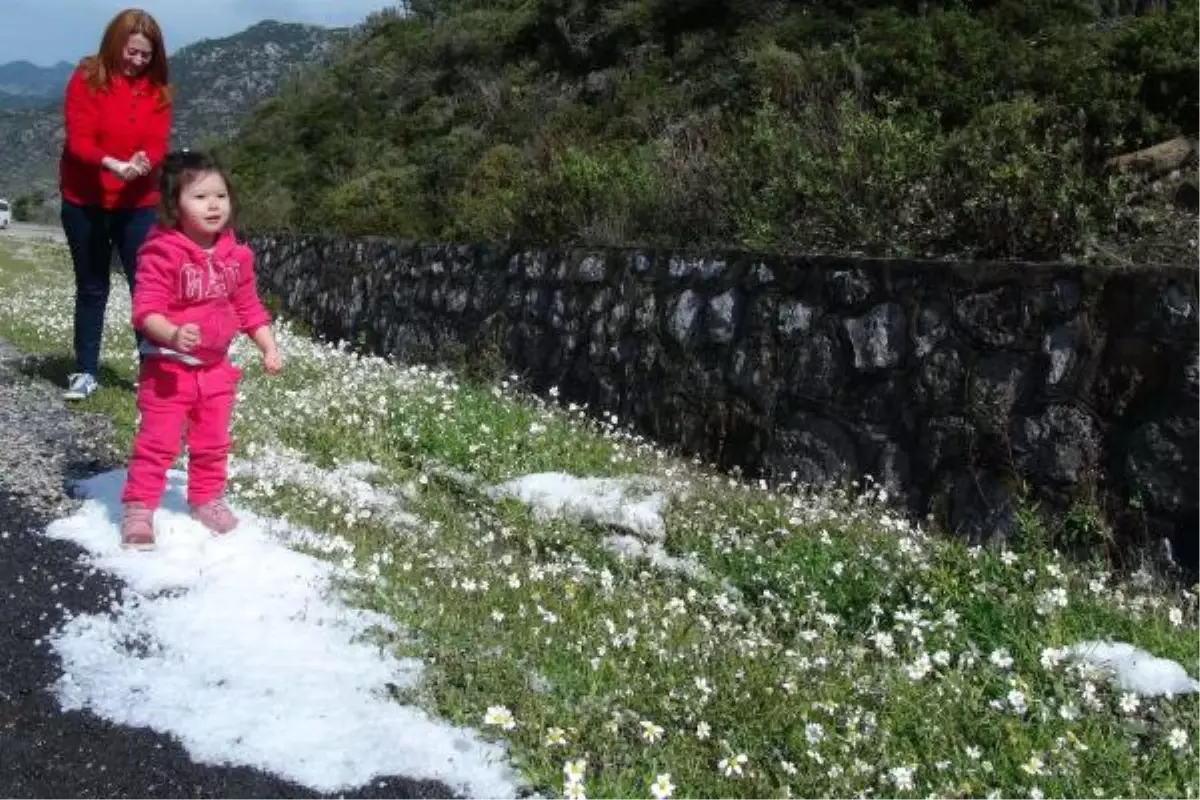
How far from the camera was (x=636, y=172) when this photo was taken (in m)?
9.84

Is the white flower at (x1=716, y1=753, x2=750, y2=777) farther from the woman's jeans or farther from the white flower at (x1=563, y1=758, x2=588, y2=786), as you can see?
the woman's jeans

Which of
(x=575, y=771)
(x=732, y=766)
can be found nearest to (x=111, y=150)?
(x=575, y=771)

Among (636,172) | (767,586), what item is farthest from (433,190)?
(767,586)

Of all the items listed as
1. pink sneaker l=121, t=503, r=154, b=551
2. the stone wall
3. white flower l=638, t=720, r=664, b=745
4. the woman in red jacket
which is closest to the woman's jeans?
the woman in red jacket

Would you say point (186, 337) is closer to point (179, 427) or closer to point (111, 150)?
point (179, 427)

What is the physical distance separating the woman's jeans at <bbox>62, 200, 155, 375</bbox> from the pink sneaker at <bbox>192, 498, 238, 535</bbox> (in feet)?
8.66

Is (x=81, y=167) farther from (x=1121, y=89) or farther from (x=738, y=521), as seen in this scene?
(x=1121, y=89)

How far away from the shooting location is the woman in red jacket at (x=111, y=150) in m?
6.40

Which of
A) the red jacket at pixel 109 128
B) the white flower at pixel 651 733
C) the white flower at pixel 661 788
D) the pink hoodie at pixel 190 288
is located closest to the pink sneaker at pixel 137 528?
the pink hoodie at pixel 190 288

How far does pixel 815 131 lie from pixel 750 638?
5631 mm

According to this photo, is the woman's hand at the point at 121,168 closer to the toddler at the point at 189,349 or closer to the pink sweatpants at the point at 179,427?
the toddler at the point at 189,349

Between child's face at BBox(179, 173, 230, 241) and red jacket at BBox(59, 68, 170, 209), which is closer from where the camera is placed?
child's face at BBox(179, 173, 230, 241)

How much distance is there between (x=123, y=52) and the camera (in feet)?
20.7

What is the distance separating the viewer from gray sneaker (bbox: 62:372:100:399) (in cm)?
724
